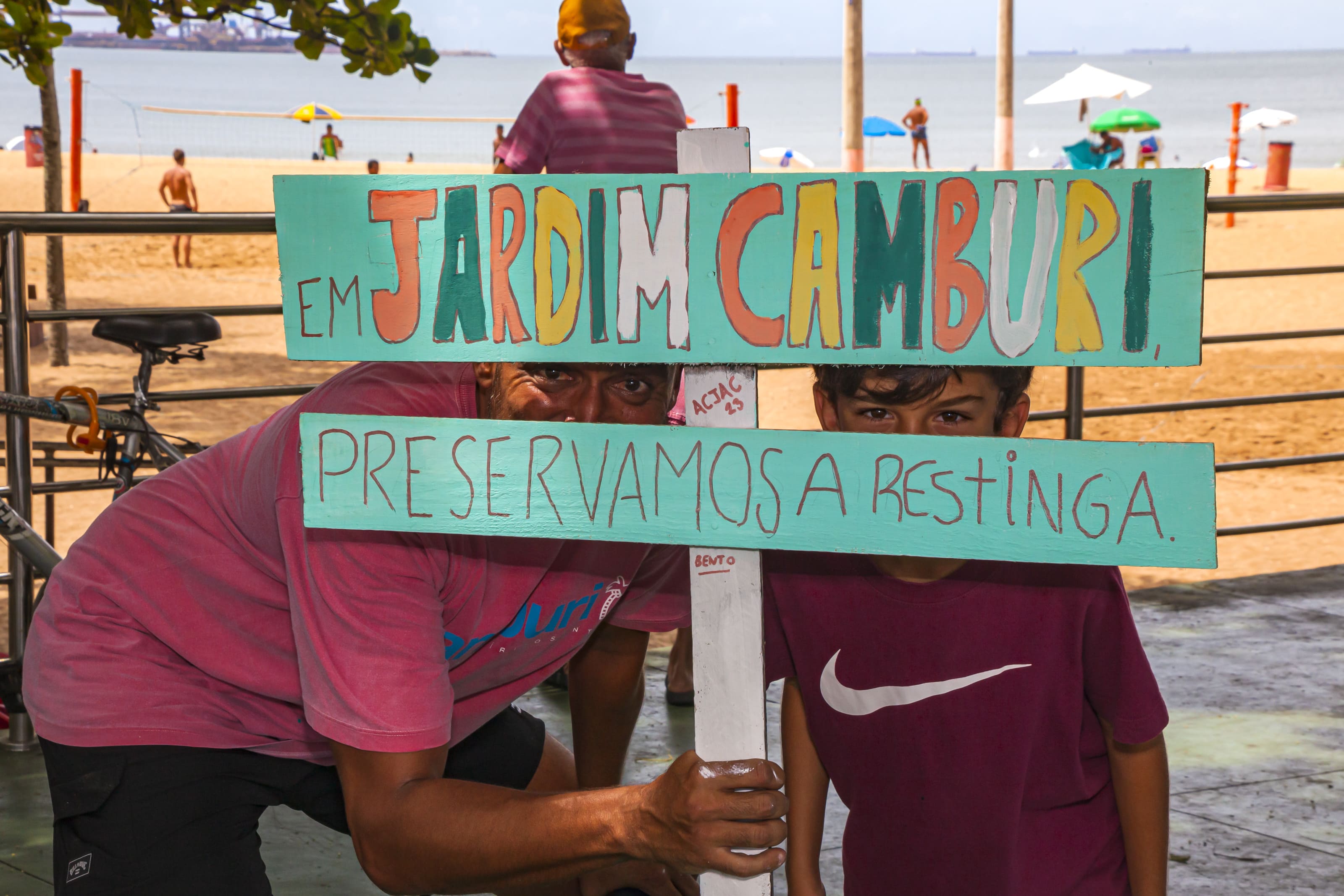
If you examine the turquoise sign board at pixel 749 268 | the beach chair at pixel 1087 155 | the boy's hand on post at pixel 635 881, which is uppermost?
the beach chair at pixel 1087 155

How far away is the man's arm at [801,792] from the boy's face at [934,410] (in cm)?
40

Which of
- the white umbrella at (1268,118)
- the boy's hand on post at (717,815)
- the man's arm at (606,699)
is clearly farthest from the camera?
the white umbrella at (1268,118)

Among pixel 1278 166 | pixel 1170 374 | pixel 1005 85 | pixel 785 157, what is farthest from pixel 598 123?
pixel 785 157

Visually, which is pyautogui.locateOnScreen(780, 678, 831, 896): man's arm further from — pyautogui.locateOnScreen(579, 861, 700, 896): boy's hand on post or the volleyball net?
the volleyball net

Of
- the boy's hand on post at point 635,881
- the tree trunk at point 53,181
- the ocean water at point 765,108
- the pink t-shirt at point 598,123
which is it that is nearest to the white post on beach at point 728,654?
the boy's hand on post at point 635,881

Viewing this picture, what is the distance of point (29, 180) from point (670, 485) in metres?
32.6

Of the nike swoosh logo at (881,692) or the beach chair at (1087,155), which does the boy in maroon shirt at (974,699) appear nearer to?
the nike swoosh logo at (881,692)

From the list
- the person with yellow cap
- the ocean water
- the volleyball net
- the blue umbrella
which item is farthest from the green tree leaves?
the volleyball net

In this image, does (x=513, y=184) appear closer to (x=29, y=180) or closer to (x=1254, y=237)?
(x=1254, y=237)

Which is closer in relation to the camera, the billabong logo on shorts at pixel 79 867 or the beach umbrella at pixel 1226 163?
the billabong logo on shorts at pixel 79 867

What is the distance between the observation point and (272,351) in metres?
12.4

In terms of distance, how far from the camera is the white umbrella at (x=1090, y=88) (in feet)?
76.7

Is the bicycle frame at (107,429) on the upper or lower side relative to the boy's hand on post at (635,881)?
upper

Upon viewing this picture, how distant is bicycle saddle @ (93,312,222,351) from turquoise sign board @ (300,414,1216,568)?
8.01 feet
